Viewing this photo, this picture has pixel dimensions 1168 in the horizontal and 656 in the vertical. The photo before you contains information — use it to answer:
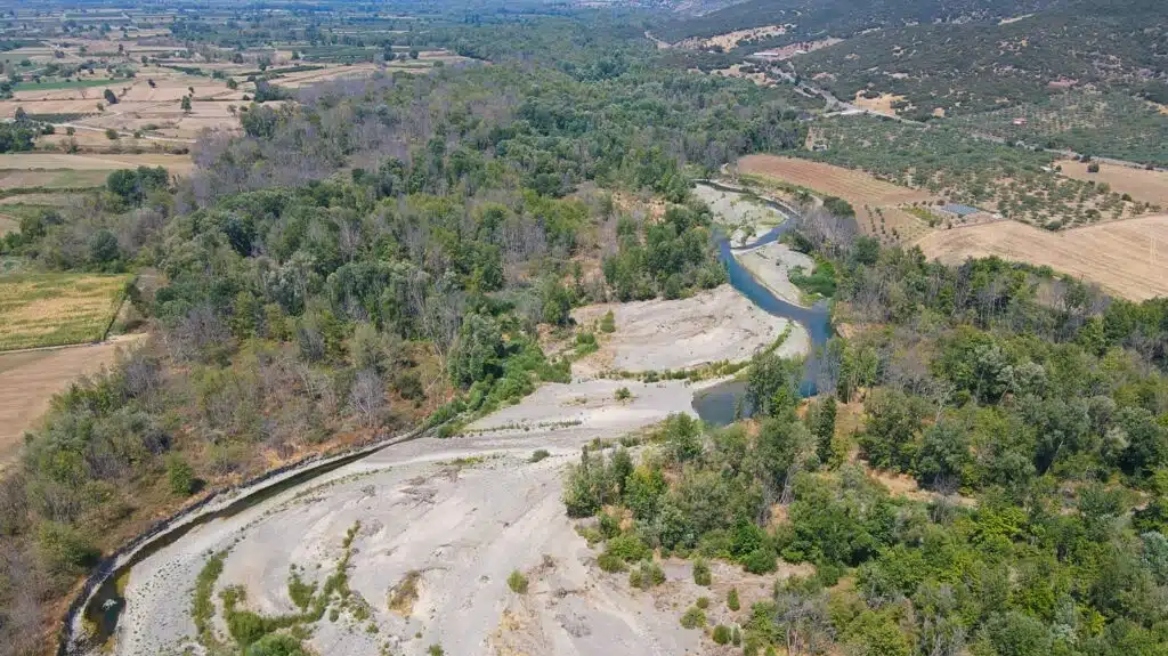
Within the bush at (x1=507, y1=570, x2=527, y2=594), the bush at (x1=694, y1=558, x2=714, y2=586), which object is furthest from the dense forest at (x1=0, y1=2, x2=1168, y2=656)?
the bush at (x1=507, y1=570, x2=527, y2=594)

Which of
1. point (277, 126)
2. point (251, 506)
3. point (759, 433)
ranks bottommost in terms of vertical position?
point (251, 506)

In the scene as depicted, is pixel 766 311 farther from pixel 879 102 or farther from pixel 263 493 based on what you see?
pixel 879 102

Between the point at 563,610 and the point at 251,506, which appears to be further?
the point at 251,506

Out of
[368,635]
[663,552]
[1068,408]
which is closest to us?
[368,635]

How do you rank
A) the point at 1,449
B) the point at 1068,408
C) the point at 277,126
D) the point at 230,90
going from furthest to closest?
the point at 230,90 < the point at 277,126 < the point at 1,449 < the point at 1068,408

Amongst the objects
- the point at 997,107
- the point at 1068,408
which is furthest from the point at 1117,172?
the point at 1068,408

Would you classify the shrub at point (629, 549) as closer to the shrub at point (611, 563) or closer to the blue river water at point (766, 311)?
the shrub at point (611, 563)

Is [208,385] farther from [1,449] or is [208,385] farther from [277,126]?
[277,126]

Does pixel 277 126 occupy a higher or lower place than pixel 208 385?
higher
